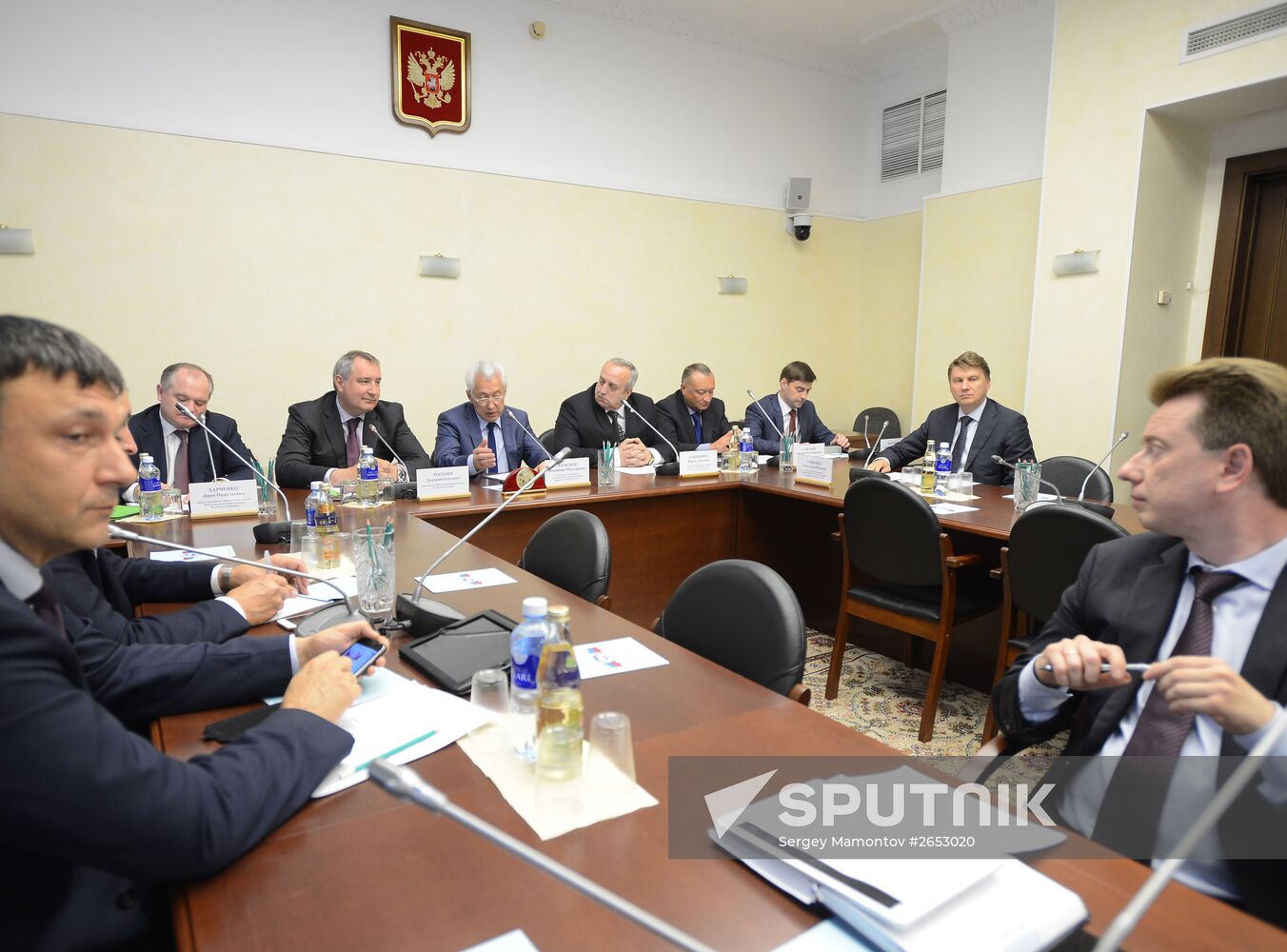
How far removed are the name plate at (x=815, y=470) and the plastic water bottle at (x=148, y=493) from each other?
102 inches

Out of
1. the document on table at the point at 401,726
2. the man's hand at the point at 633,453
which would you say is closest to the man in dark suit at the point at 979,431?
the man's hand at the point at 633,453

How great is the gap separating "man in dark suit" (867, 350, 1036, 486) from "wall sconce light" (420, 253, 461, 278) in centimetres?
298

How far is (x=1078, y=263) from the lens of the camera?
4.62 m

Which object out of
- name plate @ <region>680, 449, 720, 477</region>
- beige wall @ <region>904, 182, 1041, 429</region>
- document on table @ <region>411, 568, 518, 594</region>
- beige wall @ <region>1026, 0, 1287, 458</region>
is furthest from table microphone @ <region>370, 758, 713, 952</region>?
beige wall @ <region>904, 182, 1041, 429</region>

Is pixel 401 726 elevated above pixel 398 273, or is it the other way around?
Result: pixel 398 273

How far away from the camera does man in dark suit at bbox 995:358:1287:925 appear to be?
40.0 inches

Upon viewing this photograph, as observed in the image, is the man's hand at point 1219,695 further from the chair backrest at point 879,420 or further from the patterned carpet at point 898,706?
the chair backrest at point 879,420

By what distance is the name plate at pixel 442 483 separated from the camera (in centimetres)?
296

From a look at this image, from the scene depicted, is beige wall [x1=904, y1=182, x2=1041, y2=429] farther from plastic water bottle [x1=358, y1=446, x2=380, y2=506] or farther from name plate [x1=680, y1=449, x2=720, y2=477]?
plastic water bottle [x1=358, y1=446, x2=380, y2=506]

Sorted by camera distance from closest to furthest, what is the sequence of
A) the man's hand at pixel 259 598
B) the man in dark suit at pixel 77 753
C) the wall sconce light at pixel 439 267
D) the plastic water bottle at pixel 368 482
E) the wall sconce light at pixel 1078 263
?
the man in dark suit at pixel 77 753 < the man's hand at pixel 259 598 < the plastic water bottle at pixel 368 482 < the wall sconce light at pixel 1078 263 < the wall sconce light at pixel 439 267

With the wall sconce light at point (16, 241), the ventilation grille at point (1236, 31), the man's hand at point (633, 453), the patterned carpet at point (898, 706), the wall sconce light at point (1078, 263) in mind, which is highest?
the ventilation grille at point (1236, 31)

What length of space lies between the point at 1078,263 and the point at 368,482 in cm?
428

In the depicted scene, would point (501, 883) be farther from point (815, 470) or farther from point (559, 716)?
point (815, 470)

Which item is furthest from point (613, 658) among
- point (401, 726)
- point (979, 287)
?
point (979, 287)
